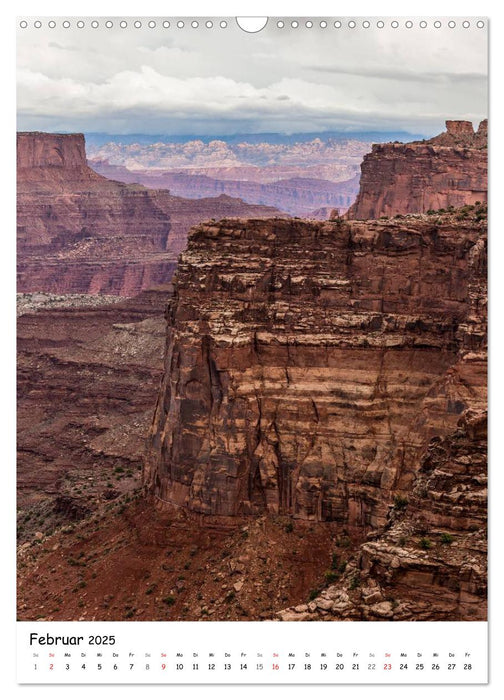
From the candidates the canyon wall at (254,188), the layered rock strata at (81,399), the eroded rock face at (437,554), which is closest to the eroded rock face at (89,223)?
the canyon wall at (254,188)

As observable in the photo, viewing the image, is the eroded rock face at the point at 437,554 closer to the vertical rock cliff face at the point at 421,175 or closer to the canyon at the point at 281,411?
the canyon at the point at 281,411

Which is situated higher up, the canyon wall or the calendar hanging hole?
the canyon wall

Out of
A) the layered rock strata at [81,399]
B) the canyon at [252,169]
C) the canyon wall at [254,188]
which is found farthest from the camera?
the canyon wall at [254,188]

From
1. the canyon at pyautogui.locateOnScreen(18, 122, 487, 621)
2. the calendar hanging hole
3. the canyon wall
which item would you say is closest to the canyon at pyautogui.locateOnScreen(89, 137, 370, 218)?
the canyon wall

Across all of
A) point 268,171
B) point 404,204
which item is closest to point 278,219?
point 404,204

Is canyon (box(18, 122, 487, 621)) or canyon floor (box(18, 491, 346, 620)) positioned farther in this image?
canyon (box(18, 122, 487, 621))

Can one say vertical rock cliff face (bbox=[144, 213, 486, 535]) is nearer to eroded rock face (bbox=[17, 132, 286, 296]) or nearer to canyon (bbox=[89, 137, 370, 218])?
canyon (bbox=[89, 137, 370, 218])

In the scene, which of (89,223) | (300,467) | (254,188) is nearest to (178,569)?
(300,467)
